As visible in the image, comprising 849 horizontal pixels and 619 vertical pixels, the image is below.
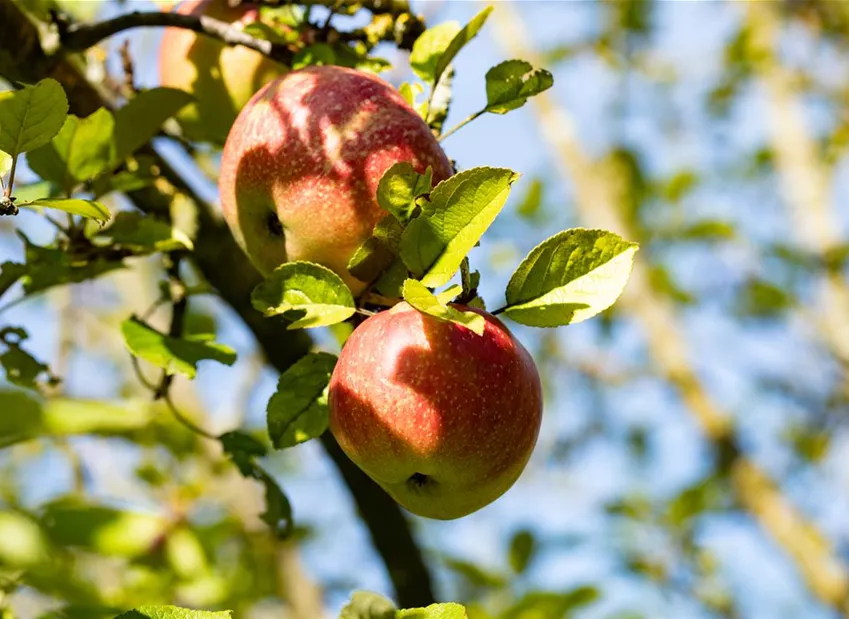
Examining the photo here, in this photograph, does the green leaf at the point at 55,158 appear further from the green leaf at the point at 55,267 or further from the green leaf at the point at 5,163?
the green leaf at the point at 5,163

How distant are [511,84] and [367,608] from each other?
0.47m

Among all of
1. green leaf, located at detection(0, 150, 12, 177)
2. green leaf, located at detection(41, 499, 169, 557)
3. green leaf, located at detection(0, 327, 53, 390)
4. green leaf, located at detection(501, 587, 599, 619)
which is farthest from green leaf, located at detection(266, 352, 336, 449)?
green leaf, located at detection(501, 587, 599, 619)

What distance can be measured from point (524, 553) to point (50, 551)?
873 millimetres

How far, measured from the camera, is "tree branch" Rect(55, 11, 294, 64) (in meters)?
0.86

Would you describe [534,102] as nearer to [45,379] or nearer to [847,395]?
[847,395]

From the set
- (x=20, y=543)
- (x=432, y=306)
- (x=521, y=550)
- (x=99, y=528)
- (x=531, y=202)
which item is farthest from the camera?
(x=531, y=202)

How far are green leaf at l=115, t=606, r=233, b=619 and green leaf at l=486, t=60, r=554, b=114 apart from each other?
1.61 ft

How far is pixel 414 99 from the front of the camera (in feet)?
2.79

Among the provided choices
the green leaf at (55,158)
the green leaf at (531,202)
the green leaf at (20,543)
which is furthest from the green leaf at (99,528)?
the green leaf at (531,202)

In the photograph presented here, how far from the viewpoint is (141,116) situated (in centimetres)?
89

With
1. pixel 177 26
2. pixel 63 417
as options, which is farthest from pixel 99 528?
pixel 177 26

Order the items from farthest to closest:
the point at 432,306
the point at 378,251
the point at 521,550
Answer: the point at 521,550, the point at 378,251, the point at 432,306

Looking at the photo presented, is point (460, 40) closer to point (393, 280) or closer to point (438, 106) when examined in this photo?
point (438, 106)

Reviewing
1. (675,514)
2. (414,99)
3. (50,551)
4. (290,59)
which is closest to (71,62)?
(290,59)
